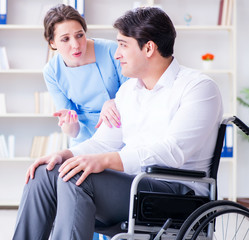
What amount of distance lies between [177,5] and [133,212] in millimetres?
3557

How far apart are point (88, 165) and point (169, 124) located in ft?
1.19

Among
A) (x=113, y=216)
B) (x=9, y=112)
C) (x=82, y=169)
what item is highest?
(x=82, y=169)

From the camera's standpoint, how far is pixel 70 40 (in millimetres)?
2387

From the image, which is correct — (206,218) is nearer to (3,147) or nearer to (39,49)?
(3,147)

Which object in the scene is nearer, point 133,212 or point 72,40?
point 133,212

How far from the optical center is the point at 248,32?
482 centimetres

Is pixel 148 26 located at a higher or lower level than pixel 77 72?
higher

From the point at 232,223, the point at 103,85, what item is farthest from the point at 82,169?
the point at 232,223

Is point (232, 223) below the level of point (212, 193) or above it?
below

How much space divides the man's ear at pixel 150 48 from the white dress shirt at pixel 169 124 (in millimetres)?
87

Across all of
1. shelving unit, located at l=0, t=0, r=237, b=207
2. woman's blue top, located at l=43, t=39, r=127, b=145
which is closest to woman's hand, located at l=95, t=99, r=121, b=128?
woman's blue top, located at l=43, t=39, r=127, b=145

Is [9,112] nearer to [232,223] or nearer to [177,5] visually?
[177,5]

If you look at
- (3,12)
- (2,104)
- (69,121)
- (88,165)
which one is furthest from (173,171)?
(3,12)

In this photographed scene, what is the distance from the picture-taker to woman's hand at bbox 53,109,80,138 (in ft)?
7.69
